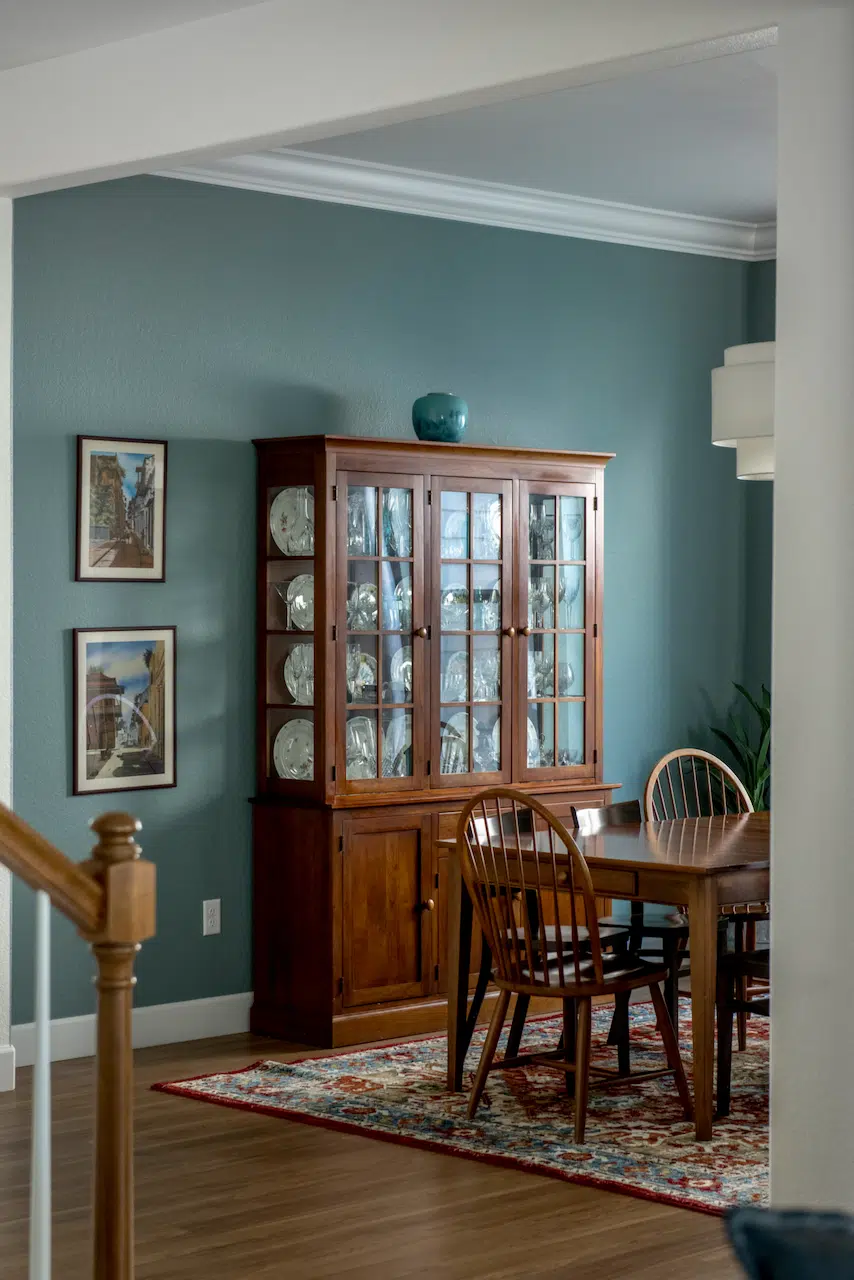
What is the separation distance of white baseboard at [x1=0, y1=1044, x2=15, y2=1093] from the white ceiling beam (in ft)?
8.21

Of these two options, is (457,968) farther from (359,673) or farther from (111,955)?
(111,955)

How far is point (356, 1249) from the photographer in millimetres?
3918

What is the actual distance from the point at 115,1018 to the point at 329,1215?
6.55ft

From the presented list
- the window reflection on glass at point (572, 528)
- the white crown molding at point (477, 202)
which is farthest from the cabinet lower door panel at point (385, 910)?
the white crown molding at point (477, 202)

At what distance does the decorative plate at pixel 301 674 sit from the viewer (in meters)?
6.05

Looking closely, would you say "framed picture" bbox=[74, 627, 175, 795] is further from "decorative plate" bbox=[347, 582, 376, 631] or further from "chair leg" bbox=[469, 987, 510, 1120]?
"chair leg" bbox=[469, 987, 510, 1120]

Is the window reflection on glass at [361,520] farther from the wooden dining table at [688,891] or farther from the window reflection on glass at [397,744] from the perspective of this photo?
the wooden dining table at [688,891]

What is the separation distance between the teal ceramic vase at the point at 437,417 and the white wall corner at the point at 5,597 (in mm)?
1562

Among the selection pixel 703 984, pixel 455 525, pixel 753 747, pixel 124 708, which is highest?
pixel 455 525

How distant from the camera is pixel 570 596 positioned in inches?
264

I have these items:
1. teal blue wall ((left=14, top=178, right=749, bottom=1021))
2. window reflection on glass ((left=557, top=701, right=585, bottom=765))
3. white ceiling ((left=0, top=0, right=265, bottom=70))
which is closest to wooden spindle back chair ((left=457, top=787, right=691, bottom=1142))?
teal blue wall ((left=14, top=178, right=749, bottom=1021))

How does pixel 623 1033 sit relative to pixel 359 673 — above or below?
below

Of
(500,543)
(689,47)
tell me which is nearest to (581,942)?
(500,543)

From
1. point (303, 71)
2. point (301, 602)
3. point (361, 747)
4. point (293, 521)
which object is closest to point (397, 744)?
point (361, 747)
